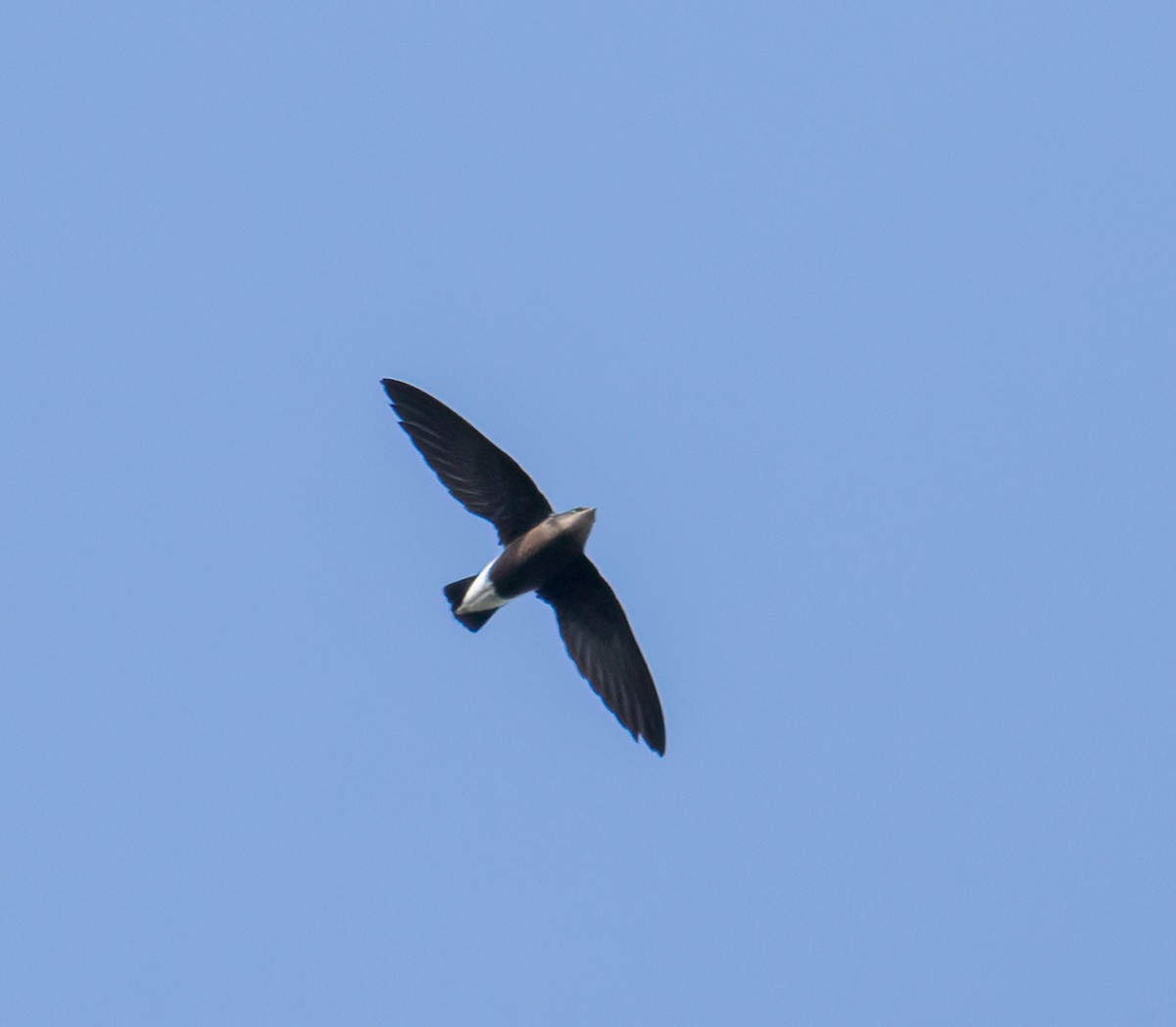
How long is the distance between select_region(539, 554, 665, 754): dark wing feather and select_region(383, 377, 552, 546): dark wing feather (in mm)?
516

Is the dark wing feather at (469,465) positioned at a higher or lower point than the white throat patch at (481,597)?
higher

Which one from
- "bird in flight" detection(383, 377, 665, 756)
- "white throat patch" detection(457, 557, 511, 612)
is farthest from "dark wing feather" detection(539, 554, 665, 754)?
"white throat patch" detection(457, 557, 511, 612)

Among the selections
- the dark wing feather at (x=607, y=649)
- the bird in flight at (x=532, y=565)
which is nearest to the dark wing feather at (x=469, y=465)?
the bird in flight at (x=532, y=565)

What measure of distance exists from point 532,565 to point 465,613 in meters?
0.61

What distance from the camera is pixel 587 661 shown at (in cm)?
1296

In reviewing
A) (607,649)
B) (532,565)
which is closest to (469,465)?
→ (532,565)

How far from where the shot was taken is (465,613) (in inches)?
498

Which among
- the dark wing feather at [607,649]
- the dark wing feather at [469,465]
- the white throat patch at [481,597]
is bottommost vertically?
the dark wing feather at [607,649]

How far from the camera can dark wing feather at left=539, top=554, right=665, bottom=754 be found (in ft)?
42.0

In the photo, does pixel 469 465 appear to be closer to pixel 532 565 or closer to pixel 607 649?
pixel 532 565

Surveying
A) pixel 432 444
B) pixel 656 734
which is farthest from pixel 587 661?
pixel 432 444

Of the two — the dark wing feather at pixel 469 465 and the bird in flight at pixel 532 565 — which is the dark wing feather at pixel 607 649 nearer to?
the bird in flight at pixel 532 565

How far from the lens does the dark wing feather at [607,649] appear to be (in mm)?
12805

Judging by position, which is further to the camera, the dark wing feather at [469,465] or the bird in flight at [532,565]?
the dark wing feather at [469,465]
